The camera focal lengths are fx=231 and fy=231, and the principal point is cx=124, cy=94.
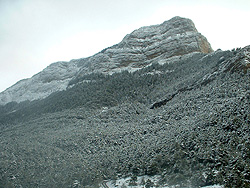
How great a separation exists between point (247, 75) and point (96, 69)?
38.5 meters

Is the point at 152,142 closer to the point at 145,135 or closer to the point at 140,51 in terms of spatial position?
the point at 145,135

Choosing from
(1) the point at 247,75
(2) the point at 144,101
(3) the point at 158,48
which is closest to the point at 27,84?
(3) the point at 158,48

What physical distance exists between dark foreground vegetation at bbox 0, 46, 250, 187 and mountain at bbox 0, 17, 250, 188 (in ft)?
0.18

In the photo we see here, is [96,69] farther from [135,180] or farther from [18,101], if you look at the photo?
[135,180]

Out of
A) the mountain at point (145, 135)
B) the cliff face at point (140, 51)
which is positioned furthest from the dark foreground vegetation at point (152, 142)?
the cliff face at point (140, 51)

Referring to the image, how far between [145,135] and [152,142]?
255 cm

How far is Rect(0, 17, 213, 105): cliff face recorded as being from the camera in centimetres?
5259

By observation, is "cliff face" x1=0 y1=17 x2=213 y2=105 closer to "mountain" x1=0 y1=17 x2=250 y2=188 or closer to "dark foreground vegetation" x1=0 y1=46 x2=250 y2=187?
"mountain" x1=0 y1=17 x2=250 y2=188

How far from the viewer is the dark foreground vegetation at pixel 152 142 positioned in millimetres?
10750


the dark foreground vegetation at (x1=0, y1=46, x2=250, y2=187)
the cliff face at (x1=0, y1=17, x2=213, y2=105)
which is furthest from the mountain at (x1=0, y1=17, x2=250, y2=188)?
the cliff face at (x1=0, y1=17, x2=213, y2=105)

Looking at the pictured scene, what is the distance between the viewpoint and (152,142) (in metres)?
16.1

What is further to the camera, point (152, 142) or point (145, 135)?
point (145, 135)

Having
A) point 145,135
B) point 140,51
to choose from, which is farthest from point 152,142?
point 140,51

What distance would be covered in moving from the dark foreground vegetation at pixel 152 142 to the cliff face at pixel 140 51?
779 inches
